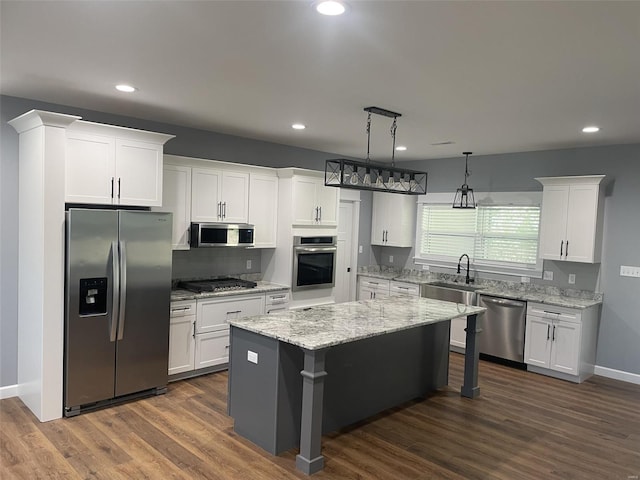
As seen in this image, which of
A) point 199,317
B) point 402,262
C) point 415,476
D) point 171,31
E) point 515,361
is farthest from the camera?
point 402,262

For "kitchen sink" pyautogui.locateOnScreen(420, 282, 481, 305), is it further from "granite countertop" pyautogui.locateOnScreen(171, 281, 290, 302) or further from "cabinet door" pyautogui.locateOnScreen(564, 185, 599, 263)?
"granite countertop" pyautogui.locateOnScreen(171, 281, 290, 302)

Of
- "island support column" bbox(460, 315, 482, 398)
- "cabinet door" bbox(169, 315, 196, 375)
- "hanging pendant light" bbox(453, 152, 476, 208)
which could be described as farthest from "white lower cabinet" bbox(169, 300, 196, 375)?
"hanging pendant light" bbox(453, 152, 476, 208)

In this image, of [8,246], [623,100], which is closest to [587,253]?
[623,100]

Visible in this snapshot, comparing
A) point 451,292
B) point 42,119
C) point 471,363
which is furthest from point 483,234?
point 42,119

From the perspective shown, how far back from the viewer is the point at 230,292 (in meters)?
5.05

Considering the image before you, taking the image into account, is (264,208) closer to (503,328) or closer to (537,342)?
(503,328)

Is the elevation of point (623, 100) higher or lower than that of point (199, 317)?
higher

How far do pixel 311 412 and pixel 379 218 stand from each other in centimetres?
476

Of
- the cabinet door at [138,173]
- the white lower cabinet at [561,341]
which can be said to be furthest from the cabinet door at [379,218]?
the cabinet door at [138,173]

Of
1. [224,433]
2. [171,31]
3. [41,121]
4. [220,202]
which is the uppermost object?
[171,31]

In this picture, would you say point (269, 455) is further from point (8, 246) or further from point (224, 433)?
point (8, 246)

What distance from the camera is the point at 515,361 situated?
5.65m

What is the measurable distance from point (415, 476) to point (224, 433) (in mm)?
1506

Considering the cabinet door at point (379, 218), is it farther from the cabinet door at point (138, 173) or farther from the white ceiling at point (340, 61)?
the cabinet door at point (138, 173)
